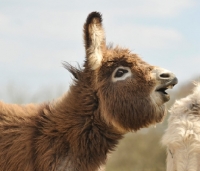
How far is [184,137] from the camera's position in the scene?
8.20 meters

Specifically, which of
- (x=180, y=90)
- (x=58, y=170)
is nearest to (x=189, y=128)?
(x=58, y=170)

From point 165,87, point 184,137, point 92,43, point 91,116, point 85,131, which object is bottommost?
point 184,137

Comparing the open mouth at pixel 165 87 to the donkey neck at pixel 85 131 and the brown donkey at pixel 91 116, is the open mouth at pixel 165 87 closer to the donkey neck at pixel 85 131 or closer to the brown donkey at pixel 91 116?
the brown donkey at pixel 91 116

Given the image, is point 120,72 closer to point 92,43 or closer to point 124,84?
point 124,84

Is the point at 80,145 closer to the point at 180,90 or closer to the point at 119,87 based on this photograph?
the point at 119,87

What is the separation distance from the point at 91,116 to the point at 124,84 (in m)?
0.60

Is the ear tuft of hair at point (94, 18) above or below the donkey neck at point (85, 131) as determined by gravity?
above

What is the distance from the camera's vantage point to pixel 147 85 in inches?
237

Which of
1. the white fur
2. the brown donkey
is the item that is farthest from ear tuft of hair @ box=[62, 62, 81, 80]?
the white fur

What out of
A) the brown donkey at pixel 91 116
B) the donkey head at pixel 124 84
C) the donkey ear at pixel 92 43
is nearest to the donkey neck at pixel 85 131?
the brown donkey at pixel 91 116

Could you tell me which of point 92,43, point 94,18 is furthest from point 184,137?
point 94,18

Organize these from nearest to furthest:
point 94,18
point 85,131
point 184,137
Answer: point 85,131
point 94,18
point 184,137

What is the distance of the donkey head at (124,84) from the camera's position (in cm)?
603

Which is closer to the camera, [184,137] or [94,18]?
[94,18]
